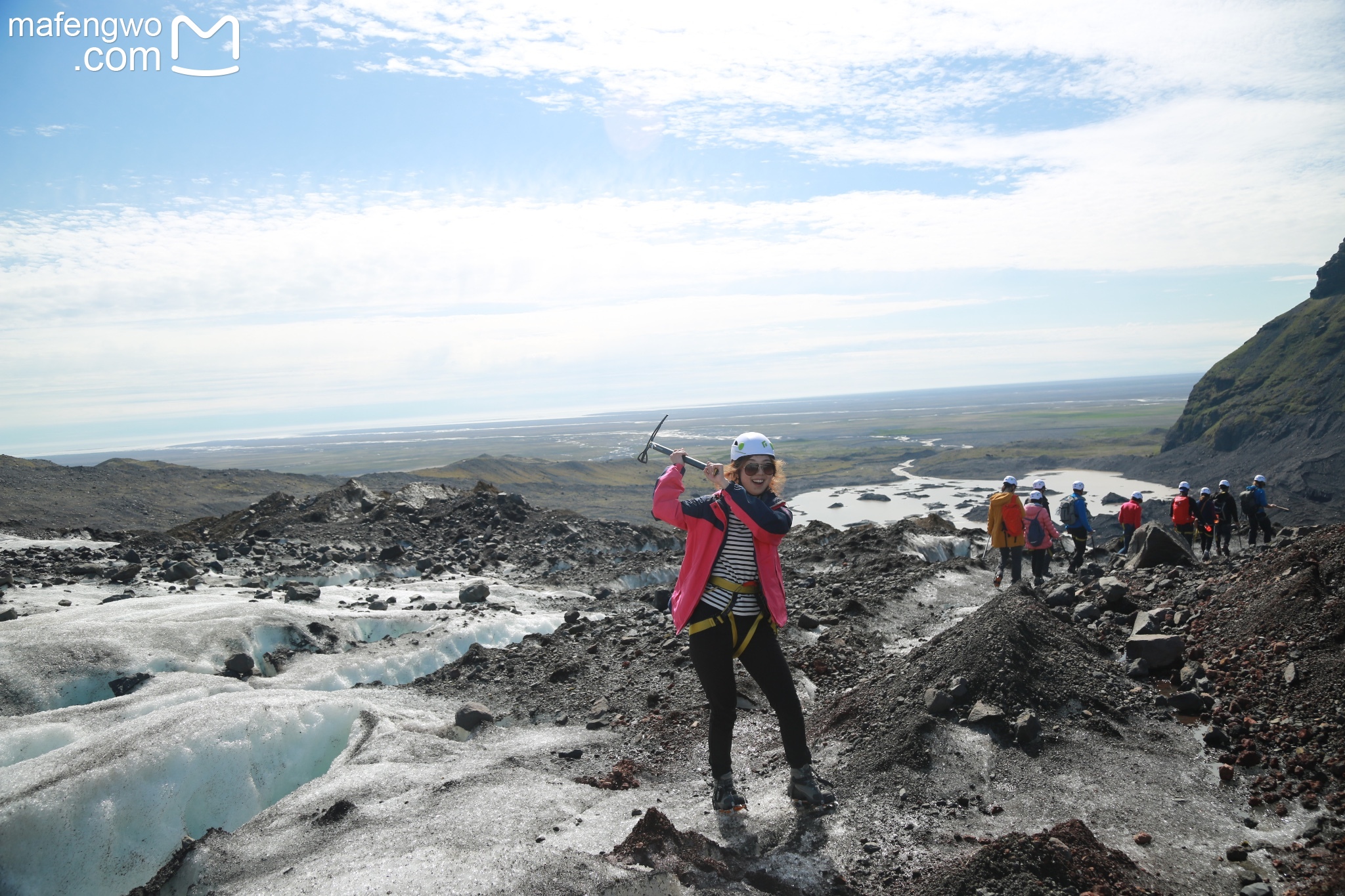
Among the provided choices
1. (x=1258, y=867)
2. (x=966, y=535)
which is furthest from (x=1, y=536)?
(x=966, y=535)

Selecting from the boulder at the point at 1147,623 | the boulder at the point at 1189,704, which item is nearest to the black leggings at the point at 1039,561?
the boulder at the point at 1147,623

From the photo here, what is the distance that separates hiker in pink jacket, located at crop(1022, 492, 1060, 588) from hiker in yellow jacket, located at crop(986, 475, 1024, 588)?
37cm

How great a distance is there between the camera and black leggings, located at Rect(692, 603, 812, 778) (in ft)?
16.7

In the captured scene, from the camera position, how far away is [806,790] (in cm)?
523

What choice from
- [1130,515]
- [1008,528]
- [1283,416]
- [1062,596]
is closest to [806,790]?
[1062,596]

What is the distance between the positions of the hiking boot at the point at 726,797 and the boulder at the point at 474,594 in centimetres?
1112

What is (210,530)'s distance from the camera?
896 inches

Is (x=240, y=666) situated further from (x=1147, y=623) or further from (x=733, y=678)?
(x=1147, y=623)

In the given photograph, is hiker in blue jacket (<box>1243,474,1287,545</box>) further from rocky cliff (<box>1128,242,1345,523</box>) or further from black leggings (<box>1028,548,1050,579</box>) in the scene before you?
rocky cliff (<box>1128,242,1345,523</box>)

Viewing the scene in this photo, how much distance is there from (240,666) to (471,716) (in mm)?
4230

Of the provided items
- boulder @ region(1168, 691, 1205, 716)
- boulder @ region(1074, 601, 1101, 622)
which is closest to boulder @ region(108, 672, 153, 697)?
boulder @ region(1168, 691, 1205, 716)

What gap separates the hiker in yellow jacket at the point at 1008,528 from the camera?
13875 millimetres

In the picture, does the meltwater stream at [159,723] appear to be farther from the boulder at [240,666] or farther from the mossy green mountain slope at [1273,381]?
the mossy green mountain slope at [1273,381]

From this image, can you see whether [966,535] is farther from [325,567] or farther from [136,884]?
[136,884]
